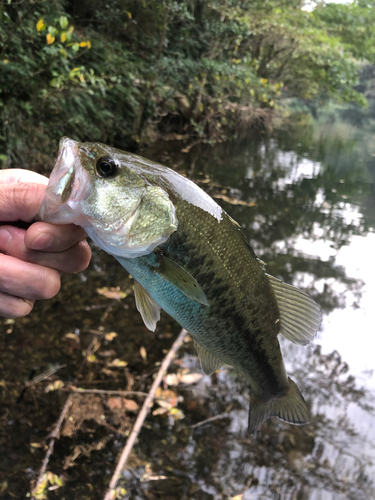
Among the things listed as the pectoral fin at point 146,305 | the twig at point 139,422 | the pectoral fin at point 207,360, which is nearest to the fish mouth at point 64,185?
the pectoral fin at point 146,305

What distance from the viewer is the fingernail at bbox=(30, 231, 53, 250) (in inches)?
50.8

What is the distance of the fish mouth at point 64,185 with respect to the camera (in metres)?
1.16

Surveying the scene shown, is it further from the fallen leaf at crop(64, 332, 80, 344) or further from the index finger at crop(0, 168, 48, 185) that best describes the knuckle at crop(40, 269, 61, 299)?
the fallen leaf at crop(64, 332, 80, 344)

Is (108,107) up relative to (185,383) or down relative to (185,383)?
up

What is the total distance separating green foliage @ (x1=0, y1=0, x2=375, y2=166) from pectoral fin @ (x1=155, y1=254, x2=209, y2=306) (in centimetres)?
376

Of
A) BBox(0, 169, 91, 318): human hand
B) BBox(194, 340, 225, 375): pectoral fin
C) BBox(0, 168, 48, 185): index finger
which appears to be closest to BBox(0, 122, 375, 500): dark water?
BBox(194, 340, 225, 375): pectoral fin

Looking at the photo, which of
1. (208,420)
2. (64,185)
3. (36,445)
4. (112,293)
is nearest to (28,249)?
(64,185)

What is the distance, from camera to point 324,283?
5672mm

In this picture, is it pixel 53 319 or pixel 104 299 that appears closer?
pixel 53 319

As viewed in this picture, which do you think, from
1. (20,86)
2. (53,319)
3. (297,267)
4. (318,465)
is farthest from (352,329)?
(20,86)

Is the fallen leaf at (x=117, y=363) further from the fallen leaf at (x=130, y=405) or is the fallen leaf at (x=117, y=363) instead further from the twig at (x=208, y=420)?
the twig at (x=208, y=420)

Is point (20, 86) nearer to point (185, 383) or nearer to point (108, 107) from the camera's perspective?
point (108, 107)

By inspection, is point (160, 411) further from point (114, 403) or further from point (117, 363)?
point (117, 363)

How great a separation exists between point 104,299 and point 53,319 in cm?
70
